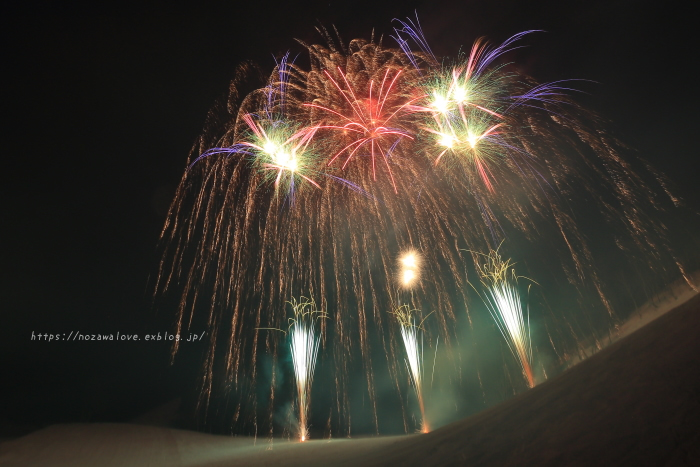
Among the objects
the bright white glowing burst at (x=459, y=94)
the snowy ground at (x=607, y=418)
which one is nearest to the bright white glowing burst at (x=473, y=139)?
the bright white glowing burst at (x=459, y=94)

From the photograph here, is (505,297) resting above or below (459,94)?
below

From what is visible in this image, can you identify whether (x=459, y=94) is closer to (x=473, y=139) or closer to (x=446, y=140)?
(x=446, y=140)

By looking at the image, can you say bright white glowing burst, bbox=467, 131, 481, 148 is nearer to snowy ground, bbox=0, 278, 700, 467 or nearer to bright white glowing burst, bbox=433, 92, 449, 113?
bright white glowing burst, bbox=433, 92, 449, 113

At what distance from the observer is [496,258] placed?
1731 cm

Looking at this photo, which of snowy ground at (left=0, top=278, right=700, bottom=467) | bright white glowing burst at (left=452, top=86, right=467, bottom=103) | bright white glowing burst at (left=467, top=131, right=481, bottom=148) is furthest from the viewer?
bright white glowing burst at (left=467, top=131, right=481, bottom=148)

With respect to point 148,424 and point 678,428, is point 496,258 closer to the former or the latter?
point 678,428

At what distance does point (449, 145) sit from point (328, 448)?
501 inches

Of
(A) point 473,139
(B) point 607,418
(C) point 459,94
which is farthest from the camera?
(A) point 473,139

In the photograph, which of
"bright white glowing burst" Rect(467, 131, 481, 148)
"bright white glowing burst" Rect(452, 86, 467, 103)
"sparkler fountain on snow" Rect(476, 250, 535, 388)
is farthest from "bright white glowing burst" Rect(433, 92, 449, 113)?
"sparkler fountain on snow" Rect(476, 250, 535, 388)

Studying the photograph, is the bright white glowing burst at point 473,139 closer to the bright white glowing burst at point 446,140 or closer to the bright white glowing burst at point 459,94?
the bright white glowing burst at point 446,140

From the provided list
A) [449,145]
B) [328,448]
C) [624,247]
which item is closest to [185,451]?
[328,448]

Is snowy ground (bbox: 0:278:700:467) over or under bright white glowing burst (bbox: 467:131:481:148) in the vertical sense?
under

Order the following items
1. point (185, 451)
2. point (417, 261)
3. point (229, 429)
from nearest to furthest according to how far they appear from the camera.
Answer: point (185, 451), point (417, 261), point (229, 429)

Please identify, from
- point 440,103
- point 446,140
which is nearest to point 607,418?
point 446,140
